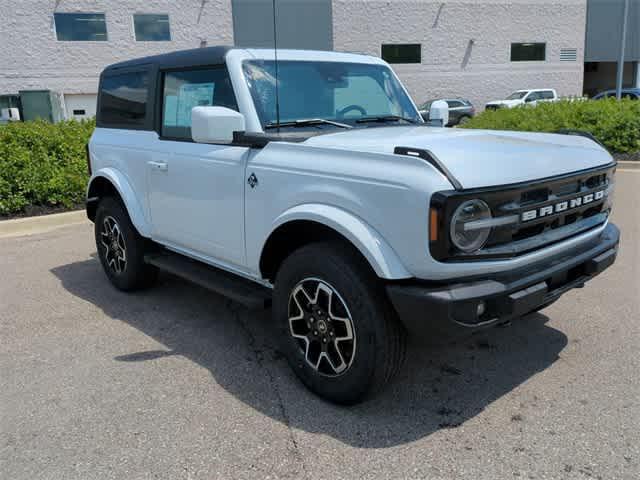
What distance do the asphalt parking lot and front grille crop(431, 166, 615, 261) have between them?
924 millimetres

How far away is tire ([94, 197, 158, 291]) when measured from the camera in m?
4.97

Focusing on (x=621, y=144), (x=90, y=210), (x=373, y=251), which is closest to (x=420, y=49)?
(x=621, y=144)

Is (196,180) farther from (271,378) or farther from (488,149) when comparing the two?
(488,149)

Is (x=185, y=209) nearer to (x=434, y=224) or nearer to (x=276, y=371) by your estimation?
(x=276, y=371)

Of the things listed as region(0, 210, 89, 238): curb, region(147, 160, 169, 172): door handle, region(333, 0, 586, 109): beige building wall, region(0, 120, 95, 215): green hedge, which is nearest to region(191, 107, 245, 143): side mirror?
region(147, 160, 169, 172): door handle

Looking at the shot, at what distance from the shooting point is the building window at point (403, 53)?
30.7 meters

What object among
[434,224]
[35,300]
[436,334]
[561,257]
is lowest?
[35,300]

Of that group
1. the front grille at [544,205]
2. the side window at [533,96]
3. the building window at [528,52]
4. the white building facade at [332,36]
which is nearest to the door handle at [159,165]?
the front grille at [544,205]

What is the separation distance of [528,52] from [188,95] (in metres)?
32.8

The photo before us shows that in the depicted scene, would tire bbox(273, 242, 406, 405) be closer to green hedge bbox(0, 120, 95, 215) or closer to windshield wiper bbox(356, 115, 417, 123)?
windshield wiper bbox(356, 115, 417, 123)

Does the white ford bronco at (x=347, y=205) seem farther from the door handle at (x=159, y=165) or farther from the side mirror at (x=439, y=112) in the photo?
the side mirror at (x=439, y=112)

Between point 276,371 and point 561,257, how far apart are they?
6.08 ft

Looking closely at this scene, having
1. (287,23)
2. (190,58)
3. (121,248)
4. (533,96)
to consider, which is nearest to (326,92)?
(190,58)

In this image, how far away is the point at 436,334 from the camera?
2686 mm
